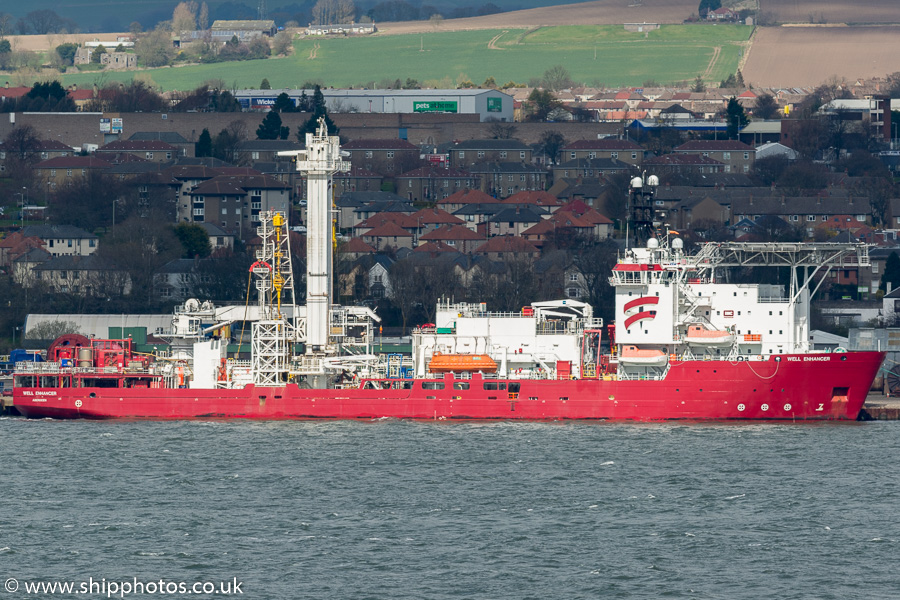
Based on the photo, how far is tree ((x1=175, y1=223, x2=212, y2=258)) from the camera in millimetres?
90062

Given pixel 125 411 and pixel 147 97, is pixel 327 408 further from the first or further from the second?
pixel 147 97

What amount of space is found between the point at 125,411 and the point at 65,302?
84.3ft

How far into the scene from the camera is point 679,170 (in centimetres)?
11881

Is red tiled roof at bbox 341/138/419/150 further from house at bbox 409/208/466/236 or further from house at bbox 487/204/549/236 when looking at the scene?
house at bbox 487/204/549/236

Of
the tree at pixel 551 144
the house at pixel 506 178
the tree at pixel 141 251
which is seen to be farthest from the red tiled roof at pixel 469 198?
the tree at pixel 141 251

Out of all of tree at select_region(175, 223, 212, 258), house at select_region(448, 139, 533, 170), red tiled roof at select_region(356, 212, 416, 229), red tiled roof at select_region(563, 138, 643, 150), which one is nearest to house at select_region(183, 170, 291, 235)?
red tiled roof at select_region(356, 212, 416, 229)

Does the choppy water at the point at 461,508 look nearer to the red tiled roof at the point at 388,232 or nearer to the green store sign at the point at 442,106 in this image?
the red tiled roof at the point at 388,232

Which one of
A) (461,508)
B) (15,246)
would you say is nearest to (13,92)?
(15,246)

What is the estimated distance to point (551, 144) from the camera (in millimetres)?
130000

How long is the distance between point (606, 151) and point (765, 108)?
28.5m

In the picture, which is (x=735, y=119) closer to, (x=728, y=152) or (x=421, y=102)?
(x=728, y=152)

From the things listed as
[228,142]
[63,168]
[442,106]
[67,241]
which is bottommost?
[67,241]

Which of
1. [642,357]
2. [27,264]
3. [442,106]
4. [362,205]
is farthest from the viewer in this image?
[442,106]

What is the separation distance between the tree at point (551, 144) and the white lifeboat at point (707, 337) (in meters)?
75.5
